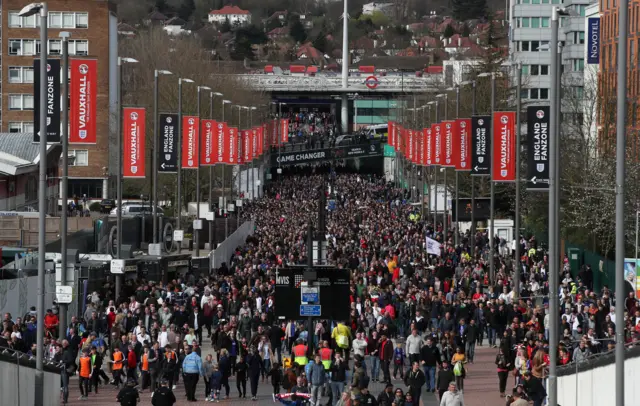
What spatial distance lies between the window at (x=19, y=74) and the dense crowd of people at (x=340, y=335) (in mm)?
56304

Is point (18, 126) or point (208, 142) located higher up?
point (18, 126)

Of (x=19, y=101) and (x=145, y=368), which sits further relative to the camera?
(x=19, y=101)

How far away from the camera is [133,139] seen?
151ft

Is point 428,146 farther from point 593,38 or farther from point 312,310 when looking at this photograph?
point 312,310

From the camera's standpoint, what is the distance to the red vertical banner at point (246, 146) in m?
79.1

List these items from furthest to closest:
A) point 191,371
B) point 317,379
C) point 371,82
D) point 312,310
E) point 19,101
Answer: point 371,82 → point 19,101 → point 312,310 → point 191,371 → point 317,379

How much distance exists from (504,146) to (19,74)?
65057 millimetres

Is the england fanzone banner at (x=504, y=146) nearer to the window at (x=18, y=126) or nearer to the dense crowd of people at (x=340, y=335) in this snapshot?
the dense crowd of people at (x=340, y=335)

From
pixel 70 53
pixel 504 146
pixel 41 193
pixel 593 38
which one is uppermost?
pixel 70 53

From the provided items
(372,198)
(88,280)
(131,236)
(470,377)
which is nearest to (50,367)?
(470,377)

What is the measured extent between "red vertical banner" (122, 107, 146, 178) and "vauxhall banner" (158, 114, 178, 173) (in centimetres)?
556

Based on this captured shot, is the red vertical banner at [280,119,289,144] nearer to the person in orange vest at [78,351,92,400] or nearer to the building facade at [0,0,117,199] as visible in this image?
the building facade at [0,0,117,199]

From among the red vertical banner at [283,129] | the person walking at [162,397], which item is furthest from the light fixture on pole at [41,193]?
the red vertical banner at [283,129]

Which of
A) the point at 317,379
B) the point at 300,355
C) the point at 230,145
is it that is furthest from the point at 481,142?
the point at 230,145
